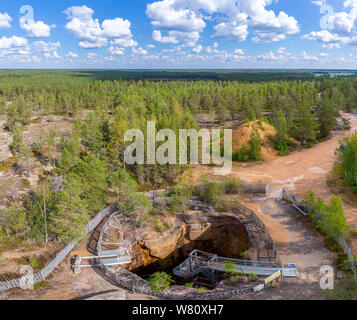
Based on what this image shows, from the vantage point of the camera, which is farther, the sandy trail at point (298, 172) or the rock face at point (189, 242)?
the sandy trail at point (298, 172)

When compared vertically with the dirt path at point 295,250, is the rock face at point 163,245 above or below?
below

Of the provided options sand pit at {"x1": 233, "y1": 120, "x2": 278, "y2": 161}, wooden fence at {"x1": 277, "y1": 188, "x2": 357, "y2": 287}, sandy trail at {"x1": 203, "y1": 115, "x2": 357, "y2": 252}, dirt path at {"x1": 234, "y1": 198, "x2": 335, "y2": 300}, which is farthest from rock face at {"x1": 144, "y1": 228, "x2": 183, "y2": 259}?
sand pit at {"x1": 233, "y1": 120, "x2": 278, "y2": 161}

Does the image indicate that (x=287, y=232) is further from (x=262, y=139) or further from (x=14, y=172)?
(x=14, y=172)

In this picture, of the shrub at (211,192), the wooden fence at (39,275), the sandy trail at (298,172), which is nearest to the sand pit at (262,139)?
the sandy trail at (298,172)

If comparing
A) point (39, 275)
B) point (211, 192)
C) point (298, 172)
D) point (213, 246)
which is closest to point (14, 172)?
point (39, 275)

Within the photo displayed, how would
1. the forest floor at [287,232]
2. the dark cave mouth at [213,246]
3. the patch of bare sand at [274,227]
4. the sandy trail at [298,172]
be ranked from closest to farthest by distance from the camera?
the forest floor at [287,232] < the patch of bare sand at [274,227] < the dark cave mouth at [213,246] < the sandy trail at [298,172]

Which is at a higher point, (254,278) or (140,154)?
(140,154)

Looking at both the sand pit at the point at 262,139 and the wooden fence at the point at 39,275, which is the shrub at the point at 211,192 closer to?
the wooden fence at the point at 39,275

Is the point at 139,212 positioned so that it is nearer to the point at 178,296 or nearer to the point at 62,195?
the point at 62,195

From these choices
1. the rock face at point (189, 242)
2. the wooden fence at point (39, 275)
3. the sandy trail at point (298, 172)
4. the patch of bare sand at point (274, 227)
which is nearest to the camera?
the wooden fence at point (39, 275)

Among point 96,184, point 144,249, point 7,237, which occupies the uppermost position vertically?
point 96,184
